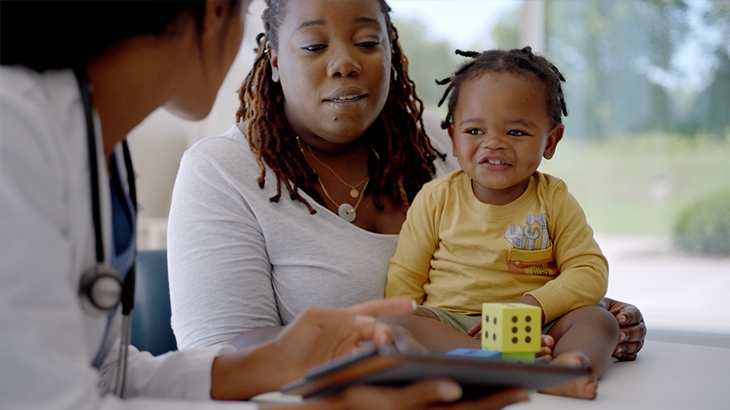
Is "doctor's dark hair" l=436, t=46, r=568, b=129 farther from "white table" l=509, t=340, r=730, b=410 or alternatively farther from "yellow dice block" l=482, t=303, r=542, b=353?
"yellow dice block" l=482, t=303, r=542, b=353

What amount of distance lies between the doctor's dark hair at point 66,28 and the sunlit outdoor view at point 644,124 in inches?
111

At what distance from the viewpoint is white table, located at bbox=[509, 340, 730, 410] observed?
1262 millimetres

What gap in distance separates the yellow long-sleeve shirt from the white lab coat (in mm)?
931

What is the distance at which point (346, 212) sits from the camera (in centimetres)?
178

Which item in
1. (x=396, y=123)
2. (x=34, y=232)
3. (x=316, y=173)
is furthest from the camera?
(x=396, y=123)

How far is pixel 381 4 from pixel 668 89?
99.5 inches

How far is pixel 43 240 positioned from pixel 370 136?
1.26 meters

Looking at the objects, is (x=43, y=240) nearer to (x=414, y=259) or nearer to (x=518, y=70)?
(x=414, y=259)

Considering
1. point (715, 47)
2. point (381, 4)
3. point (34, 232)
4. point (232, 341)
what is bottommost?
point (232, 341)

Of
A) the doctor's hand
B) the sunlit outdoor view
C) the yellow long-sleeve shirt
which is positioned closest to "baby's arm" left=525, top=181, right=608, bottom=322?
the yellow long-sleeve shirt

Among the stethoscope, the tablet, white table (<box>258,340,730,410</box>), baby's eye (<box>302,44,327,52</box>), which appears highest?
baby's eye (<box>302,44,327,52</box>)

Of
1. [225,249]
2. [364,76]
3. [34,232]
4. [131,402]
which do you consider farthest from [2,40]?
[364,76]

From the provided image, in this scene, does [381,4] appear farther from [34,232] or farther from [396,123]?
[34,232]

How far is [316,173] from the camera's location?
183cm
